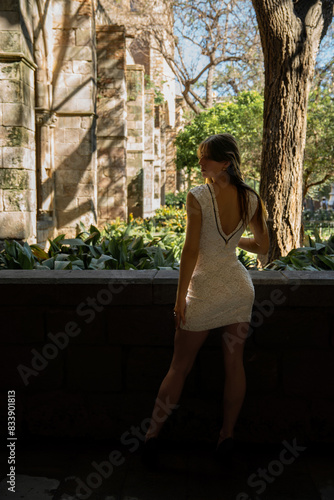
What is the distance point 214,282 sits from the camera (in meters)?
2.84

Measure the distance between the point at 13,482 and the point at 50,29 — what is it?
1113 cm

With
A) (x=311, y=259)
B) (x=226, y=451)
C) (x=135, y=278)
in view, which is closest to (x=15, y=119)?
(x=311, y=259)

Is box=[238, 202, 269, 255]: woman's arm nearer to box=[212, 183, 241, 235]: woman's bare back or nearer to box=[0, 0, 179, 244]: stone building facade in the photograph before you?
box=[212, 183, 241, 235]: woman's bare back

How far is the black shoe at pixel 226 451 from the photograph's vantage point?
3018 mm

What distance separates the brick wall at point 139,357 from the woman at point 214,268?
0.37 metres

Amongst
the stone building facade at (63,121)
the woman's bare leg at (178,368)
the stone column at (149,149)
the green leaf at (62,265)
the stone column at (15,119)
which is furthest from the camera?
the stone column at (149,149)

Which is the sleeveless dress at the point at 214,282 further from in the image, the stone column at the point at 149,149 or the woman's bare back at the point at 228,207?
the stone column at the point at 149,149

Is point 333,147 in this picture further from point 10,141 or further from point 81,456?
point 81,456

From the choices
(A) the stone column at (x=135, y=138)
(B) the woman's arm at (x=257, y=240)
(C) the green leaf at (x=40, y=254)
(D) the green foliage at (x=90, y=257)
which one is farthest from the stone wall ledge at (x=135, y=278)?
(A) the stone column at (x=135, y=138)

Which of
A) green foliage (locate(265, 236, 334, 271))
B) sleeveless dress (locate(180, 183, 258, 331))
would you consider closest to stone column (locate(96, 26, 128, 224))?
green foliage (locate(265, 236, 334, 271))

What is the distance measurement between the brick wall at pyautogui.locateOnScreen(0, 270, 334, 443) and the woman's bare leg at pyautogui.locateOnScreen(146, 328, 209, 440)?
0.37 meters

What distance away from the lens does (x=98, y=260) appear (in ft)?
13.9

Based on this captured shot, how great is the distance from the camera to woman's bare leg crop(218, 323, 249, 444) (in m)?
2.90

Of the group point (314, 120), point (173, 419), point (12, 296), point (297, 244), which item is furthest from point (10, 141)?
point (314, 120)
